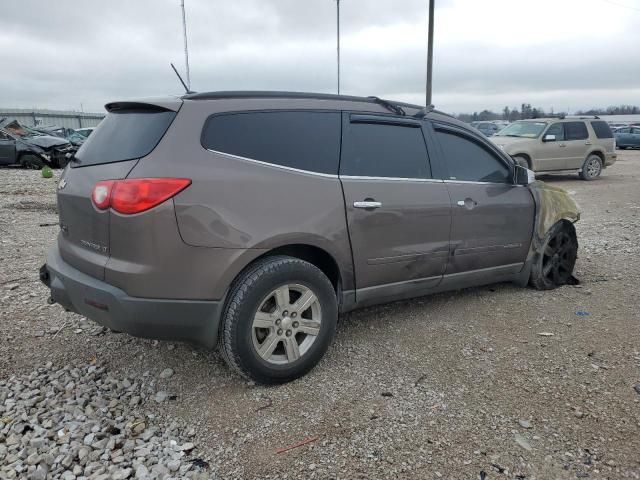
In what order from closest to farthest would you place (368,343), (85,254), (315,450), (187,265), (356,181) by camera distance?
(315,450)
(187,265)
(85,254)
(356,181)
(368,343)

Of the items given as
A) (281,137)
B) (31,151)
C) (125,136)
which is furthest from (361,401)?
(31,151)

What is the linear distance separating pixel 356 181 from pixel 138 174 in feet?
4.61

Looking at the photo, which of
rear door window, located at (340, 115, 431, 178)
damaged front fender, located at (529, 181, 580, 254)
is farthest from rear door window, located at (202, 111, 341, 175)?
damaged front fender, located at (529, 181, 580, 254)

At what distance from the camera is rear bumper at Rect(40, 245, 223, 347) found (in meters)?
2.77

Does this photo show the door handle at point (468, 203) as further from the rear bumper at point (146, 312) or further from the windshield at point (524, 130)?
the windshield at point (524, 130)

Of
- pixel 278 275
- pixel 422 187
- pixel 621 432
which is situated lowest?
pixel 621 432

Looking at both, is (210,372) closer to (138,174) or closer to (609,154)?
(138,174)

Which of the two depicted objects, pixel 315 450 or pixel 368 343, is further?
pixel 368 343

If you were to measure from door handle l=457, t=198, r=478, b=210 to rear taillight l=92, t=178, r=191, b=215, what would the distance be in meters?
2.23

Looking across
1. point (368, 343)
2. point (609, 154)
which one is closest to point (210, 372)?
point (368, 343)

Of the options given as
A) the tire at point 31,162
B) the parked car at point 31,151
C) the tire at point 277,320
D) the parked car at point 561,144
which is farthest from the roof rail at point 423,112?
the tire at point 31,162

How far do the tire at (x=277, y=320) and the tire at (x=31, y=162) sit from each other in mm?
17263

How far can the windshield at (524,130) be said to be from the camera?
14086mm

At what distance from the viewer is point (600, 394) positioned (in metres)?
3.10
